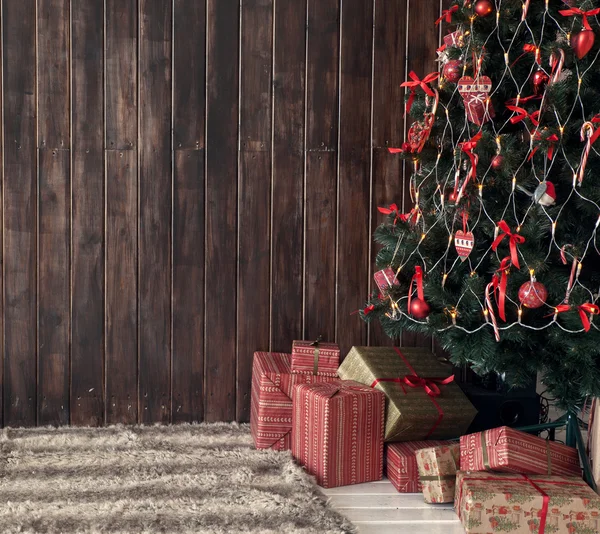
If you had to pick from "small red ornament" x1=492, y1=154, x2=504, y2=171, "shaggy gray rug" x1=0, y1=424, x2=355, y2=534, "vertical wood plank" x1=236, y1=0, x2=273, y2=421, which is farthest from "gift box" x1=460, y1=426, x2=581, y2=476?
"vertical wood plank" x1=236, y1=0, x2=273, y2=421

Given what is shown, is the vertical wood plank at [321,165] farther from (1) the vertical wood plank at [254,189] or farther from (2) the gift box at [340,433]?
(2) the gift box at [340,433]

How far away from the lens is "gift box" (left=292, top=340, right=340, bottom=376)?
215 cm

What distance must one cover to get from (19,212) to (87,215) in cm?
23

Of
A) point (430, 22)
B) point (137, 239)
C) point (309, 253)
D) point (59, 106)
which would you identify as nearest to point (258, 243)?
point (309, 253)

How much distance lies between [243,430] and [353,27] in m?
1.47

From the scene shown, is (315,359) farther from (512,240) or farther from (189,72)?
(189,72)

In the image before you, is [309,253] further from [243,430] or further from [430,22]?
[430,22]

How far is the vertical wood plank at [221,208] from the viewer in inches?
90.8

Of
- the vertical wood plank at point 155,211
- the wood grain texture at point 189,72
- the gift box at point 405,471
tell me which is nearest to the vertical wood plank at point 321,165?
the wood grain texture at point 189,72

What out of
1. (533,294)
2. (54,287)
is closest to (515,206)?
(533,294)

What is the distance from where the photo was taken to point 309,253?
2373mm

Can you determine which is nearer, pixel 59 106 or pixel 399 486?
pixel 399 486

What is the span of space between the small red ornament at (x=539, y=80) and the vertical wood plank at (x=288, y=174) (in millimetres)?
850

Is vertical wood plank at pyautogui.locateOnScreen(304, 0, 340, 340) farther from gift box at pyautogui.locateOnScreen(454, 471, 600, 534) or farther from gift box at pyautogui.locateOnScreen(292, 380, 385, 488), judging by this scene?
gift box at pyautogui.locateOnScreen(454, 471, 600, 534)
